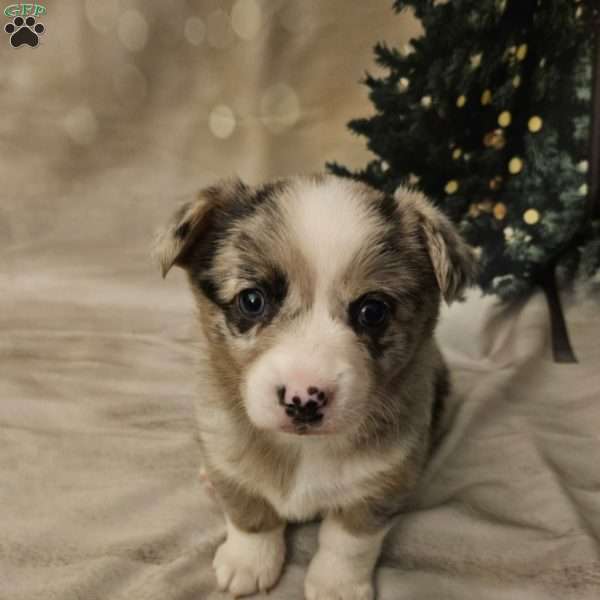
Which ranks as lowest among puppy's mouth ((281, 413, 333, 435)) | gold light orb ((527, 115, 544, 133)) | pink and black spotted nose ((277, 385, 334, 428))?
puppy's mouth ((281, 413, 333, 435))

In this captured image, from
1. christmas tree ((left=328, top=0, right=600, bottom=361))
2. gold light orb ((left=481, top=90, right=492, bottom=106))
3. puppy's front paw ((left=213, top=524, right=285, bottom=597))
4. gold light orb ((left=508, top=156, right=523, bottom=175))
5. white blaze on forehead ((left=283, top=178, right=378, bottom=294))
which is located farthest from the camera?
gold light orb ((left=508, top=156, right=523, bottom=175))

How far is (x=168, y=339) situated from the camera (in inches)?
125

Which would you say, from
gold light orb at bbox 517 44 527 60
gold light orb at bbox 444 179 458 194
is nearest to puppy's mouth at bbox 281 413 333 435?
gold light orb at bbox 444 179 458 194

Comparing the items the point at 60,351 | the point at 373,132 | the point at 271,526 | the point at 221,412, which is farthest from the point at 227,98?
the point at 271,526

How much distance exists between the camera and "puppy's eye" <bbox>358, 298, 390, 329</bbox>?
5.53 feet

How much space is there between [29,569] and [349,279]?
1263mm

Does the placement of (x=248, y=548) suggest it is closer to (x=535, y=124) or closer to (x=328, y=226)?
(x=328, y=226)

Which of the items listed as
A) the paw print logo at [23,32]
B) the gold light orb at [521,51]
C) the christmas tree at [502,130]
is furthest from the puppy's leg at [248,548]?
the paw print logo at [23,32]

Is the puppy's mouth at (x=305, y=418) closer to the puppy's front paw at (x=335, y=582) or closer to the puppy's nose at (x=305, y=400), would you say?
the puppy's nose at (x=305, y=400)

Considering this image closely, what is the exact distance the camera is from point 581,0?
283 cm

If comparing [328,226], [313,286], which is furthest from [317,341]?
[328,226]

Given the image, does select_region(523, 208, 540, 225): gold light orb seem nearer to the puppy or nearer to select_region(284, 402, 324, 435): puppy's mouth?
the puppy

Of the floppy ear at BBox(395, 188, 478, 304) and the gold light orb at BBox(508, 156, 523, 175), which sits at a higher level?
the gold light orb at BBox(508, 156, 523, 175)

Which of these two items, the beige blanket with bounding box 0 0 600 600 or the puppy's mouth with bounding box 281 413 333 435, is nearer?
the puppy's mouth with bounding box 281 413 333 435
